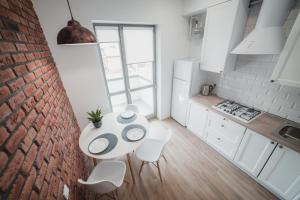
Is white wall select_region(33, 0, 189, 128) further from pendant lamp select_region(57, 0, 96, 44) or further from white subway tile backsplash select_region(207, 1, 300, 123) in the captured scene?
white subway tile backsplash select_region(207, 1, 300, 123)

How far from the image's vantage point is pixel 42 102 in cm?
Result: 102

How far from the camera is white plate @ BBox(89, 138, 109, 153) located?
1.45 metres

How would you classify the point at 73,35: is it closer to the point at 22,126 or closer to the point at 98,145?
the point at 22,126

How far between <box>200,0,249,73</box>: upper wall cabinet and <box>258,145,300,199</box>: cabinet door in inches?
53.7

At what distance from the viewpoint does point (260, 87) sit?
1925mm

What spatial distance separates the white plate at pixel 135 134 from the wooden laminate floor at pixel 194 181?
0.80 m

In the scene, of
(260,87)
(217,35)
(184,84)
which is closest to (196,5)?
(217,35)

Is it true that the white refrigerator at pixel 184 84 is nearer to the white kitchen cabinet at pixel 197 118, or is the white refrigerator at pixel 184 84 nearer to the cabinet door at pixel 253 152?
the white kitchen cabinet at pixel 197 118

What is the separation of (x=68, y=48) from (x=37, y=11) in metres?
0.50

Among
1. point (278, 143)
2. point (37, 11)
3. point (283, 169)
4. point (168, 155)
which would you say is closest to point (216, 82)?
point (278, 143)

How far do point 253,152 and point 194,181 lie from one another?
0.97 metres

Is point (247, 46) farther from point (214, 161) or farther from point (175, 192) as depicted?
point (175, 192)

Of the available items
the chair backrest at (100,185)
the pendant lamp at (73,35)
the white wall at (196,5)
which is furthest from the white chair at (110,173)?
the white wall at (196,5)

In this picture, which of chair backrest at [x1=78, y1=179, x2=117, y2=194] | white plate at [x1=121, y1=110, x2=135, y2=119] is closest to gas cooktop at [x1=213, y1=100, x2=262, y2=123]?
white plate at [x1=121, y1=110, x2=135, y2=119]
